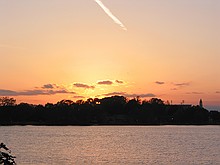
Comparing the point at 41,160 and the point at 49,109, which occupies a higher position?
the point at 49,109

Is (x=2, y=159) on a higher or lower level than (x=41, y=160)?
higher

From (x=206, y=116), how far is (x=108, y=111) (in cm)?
4399

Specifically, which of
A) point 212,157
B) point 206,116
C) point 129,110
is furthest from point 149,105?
point 212,157

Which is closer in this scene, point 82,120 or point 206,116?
point 82,120

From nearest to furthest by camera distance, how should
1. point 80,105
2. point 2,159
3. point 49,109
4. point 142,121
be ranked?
point 2,159 → point 49,109 → point 80,105 → point 142,121

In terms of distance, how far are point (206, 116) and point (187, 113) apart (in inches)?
436

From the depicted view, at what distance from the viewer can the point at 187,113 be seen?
182 m

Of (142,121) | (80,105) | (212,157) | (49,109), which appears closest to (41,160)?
(212,157)

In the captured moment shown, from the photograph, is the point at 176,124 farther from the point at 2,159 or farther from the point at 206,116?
the point at 2,159

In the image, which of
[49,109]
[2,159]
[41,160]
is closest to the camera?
[2,159]

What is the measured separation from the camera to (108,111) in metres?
179

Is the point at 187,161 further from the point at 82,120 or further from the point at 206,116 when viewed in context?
the point at 206,116

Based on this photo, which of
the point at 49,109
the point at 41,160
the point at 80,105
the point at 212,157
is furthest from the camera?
the point at 80,105

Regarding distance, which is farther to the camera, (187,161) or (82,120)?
(82,120)
